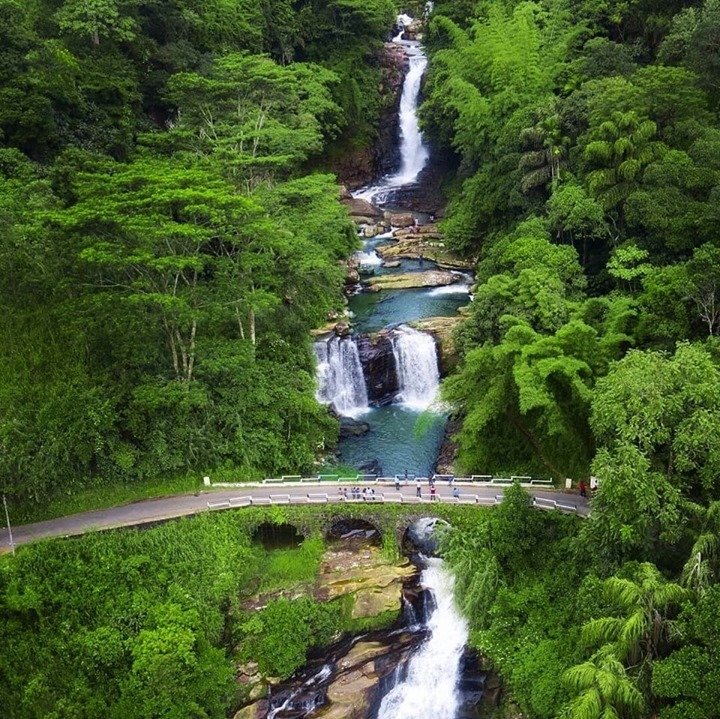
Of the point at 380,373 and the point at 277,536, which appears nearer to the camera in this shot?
the point at 277,536

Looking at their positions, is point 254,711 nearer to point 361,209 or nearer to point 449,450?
point 449,450

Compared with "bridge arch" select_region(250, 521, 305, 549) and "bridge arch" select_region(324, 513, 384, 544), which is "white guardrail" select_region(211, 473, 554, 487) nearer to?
"bridge arch" select_region(324, 513, 384, 544)

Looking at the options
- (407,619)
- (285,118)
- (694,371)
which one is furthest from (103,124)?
(694,371)

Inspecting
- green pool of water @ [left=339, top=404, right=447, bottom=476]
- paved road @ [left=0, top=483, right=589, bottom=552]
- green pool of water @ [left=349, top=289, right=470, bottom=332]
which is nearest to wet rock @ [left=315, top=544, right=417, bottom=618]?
paved road @ [left=0, top=483, right=589, bottom=552]

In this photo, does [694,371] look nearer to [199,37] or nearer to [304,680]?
[304,680]

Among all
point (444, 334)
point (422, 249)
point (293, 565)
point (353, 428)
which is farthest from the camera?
point (422, 249)

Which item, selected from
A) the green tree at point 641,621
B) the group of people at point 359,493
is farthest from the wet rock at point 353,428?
the green tree at point 641,621

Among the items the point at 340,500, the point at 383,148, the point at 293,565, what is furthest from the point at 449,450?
the point at 383,148
